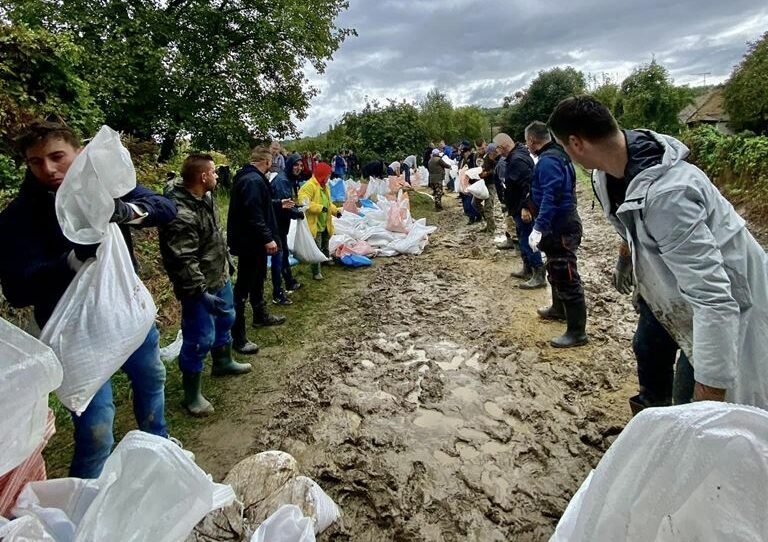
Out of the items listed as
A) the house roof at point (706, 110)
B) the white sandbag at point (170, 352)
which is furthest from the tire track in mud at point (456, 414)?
the house roof at point (706, 110)

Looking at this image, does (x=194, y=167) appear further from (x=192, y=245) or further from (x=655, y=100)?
(x=655, y=100)

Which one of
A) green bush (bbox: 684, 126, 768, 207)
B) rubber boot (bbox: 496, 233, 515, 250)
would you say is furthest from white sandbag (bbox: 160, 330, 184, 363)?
green bush (bbox: 684, 126, 768, 207)

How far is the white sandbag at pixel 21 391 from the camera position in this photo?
1.08 m

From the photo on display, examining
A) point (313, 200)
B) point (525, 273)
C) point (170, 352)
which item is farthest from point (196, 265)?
point (525, 273)

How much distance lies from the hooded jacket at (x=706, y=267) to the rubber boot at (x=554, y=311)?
2720 millimetres

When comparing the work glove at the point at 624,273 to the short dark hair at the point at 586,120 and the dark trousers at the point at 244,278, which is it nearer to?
the short dark hair at the point at 586,120

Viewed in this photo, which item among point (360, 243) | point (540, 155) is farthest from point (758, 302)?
point (360, 243)

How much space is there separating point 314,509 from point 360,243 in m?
5.42

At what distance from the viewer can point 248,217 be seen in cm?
377

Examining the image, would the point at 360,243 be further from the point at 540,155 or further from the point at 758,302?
the point at 758,302

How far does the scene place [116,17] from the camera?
8234mm

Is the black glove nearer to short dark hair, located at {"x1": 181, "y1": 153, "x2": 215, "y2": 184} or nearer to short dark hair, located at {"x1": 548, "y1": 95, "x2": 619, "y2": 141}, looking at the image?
short dark hair, located at {"x1": 181, "y1": 153, "x2": 215, "y2": 184}

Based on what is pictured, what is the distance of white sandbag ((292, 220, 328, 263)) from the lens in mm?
5324

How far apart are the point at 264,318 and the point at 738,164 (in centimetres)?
895
